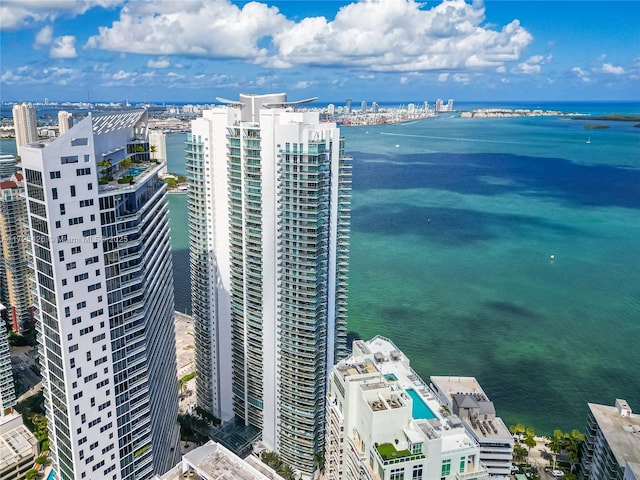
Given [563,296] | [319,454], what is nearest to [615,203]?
[563,296]

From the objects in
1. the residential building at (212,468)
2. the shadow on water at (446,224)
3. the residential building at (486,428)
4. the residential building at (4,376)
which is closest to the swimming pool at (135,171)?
the residential building at (212,468)

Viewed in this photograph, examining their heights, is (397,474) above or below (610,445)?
above

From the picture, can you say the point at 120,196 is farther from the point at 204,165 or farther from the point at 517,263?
the point at 517,263

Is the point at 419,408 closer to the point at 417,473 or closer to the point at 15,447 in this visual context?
the point at 417,473

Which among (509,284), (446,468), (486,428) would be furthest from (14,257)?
(509,284)

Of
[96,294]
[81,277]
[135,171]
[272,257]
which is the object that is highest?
[135,171]

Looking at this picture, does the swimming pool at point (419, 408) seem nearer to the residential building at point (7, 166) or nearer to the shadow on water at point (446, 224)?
the shadow on water at point (446, 224)

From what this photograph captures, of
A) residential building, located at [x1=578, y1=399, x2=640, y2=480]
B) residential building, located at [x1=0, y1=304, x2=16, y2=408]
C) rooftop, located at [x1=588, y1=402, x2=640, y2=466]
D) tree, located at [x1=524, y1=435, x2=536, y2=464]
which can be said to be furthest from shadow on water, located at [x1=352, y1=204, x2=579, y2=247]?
residential building, located at [x1=0, y1=304, x2=16, y2=408]
